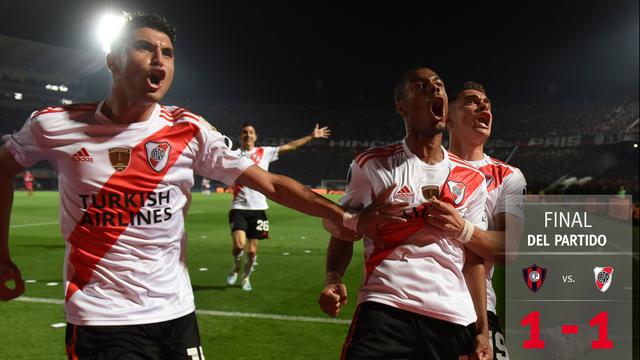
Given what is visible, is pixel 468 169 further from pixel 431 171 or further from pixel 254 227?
pixel 254 227

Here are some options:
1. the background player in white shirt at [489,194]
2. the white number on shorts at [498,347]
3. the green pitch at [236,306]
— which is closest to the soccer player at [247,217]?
the green pitch at [236,306]

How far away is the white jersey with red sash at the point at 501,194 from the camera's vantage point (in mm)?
3500

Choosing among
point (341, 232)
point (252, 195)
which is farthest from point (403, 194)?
point (252, 195)

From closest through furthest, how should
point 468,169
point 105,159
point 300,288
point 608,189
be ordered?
point 105,159 < point 468,169 < point 300,288 < point 608,189

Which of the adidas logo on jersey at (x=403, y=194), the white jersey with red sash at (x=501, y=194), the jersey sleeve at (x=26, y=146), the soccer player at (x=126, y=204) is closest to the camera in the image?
the soccer player at (x=126, y=204)

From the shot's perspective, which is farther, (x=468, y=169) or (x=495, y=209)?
(x=495, y=209)

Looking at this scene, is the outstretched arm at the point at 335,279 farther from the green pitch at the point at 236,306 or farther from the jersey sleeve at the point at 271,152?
the jersey sleeve at the point at 271,152

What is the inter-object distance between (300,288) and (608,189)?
30.6 meters

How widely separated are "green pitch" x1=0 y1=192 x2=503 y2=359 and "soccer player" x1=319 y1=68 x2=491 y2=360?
2787 mm

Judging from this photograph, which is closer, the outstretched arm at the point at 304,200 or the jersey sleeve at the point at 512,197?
the outstretched arm at the point at 304,200

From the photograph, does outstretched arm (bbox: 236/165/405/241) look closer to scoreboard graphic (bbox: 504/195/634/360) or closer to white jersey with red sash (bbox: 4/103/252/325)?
white jersey with red sash (bbox: 4/103/252/325)

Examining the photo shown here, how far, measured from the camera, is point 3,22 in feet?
189

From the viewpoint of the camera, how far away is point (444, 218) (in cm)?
275

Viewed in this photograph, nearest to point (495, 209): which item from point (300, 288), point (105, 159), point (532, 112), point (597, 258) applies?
point (105, 159)
